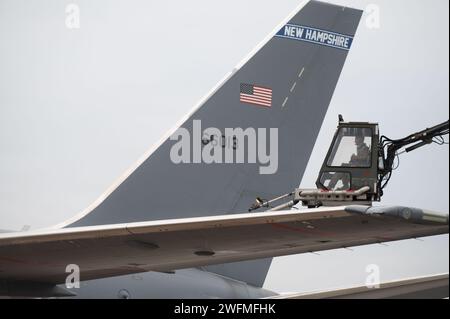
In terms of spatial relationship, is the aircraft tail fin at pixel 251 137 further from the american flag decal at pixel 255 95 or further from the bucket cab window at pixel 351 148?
the bucket cab window at pixel 351 148

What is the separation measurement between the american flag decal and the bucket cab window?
2786mm

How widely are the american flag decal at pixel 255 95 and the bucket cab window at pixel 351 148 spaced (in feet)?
9.14

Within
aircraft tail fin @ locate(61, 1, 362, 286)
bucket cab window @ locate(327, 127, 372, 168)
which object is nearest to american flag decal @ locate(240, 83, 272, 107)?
aircraft tail fin @ locate(61, 1, 362, 286)

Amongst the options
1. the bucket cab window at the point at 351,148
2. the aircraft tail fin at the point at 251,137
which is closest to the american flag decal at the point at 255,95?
the aircraft tail fin at the point at 251,137

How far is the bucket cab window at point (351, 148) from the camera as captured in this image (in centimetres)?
1345

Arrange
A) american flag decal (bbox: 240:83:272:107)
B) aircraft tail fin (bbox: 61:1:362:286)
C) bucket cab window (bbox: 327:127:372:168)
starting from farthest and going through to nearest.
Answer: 1. american flag decal (bbox: 240:83:272:107)
2. aircraft tail fin (bbox: 61:1:362:286)
3. bucket cab window (bbox: 327:127:372:168)

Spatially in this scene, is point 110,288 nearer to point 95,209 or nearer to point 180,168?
point 95,209

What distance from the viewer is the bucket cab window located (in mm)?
13453

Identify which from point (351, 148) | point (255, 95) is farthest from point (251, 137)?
point (351, 148)

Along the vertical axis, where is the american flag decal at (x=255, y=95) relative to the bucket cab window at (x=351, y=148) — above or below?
above

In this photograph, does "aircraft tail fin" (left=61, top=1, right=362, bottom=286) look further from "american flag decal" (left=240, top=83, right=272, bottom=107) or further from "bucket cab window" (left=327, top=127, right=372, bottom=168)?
"bucket cab window" (left=327, top=127, right=372, bottom=168)

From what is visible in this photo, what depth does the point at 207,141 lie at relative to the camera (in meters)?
15.5
